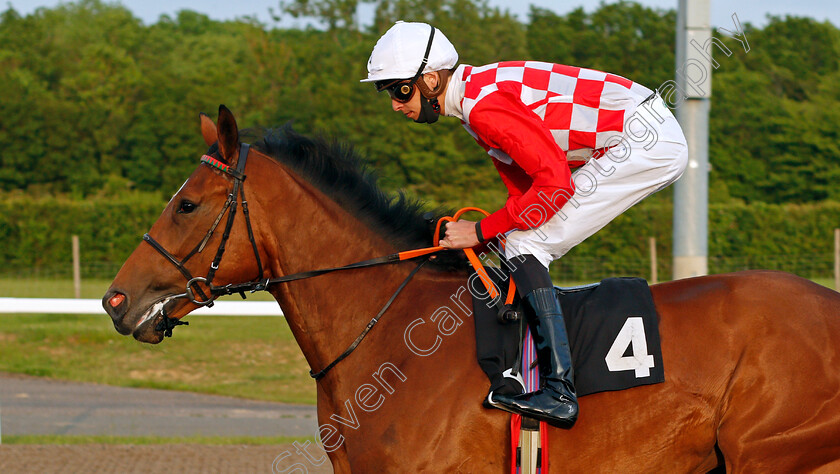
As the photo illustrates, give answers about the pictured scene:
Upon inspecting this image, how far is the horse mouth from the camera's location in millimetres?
2725

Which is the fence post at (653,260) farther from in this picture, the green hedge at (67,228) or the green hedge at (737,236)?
the green hedge at (67,228)

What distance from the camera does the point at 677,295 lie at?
2.80 metres

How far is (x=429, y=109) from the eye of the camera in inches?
113

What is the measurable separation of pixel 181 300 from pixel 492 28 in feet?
99.7

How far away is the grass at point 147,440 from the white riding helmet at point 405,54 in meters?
3.83

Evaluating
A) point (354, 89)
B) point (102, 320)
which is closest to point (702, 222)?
point (102, 320)

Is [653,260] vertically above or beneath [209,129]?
beneath

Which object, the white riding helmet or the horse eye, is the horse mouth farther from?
the white riding helmet

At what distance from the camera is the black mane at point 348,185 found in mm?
2945

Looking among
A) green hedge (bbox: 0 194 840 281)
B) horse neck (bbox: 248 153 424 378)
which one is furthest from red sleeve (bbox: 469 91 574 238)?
green hedge (bbox: 0 194 840 281)

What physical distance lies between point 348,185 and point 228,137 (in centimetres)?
47

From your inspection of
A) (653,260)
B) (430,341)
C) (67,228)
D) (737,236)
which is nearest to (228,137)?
(430,341)

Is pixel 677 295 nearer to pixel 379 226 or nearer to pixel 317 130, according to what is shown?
pixel 379 226

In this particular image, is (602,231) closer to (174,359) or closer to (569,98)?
(174,359)
